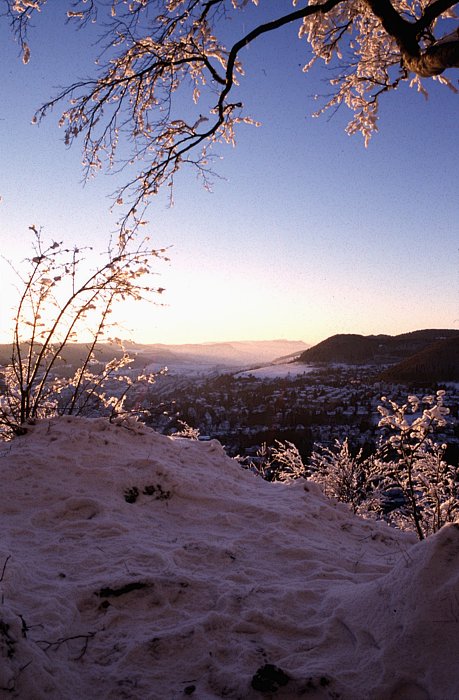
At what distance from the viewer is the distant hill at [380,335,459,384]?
98.1m

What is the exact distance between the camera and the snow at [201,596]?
1.90 metres

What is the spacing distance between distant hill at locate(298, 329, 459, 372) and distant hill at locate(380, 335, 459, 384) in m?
22.2

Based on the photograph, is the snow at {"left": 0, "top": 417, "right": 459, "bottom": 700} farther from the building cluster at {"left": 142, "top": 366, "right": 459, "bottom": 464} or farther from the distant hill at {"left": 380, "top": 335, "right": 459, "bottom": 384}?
the distant hill at {"left": 380, "top": 335, "right": 459, "bottom": 384}

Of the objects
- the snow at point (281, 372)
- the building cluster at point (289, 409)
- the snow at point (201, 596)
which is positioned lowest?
the building cluster at point (289, 409)

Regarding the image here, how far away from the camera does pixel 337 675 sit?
194 centimetres

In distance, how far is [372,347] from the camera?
153 m

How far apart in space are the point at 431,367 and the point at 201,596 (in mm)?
115212

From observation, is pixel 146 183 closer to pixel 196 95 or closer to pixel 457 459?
pixel 196 95

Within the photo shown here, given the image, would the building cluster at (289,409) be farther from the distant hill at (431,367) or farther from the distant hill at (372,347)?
the distant hill at (372,347)

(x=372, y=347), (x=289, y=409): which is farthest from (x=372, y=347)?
(x=289, y=409)

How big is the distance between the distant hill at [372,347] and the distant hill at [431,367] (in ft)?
72.9

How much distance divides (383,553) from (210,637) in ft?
9.40

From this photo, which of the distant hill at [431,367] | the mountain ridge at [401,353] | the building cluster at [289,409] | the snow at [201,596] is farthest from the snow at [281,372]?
the snow at [201,596]

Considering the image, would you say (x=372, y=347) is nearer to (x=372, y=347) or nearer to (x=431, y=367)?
(x=372, y=347)
